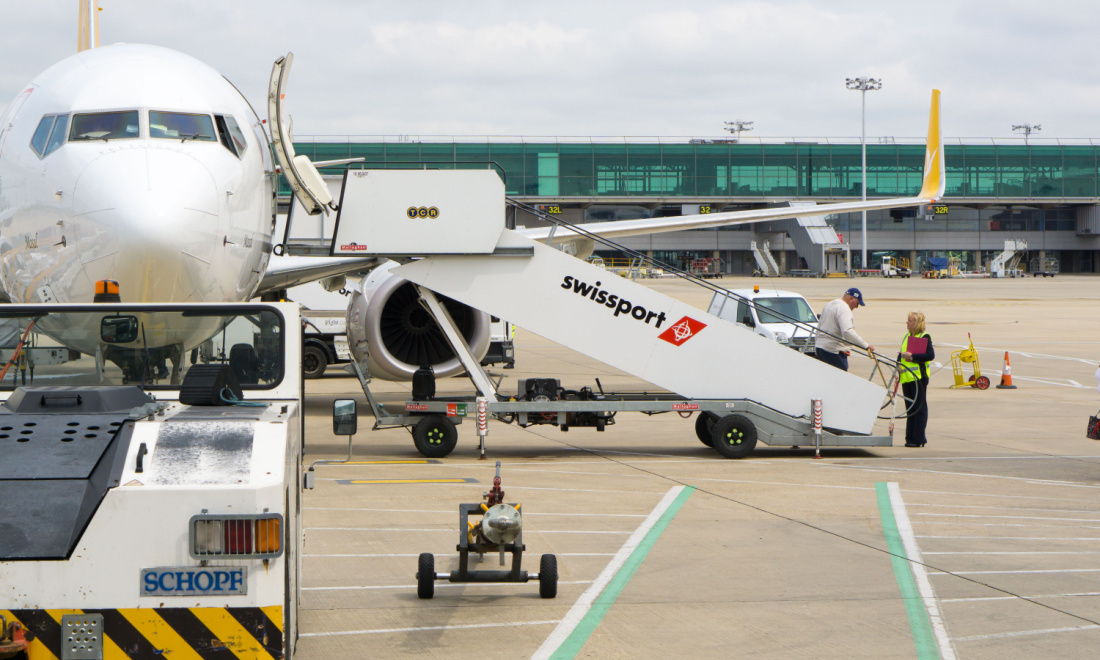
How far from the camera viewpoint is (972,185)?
9438 cm

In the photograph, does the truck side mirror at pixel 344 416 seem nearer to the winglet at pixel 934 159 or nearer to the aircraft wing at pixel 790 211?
the aircraft wing at pixel 790 211

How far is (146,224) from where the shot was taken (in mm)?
9531

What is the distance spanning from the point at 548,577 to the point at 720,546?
6.97ft

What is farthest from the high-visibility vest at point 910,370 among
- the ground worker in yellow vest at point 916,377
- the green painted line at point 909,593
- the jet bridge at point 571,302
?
the green painted line at point 909,593

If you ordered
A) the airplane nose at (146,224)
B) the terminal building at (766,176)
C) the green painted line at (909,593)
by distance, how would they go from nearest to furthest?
the green painted line at (909,593) < the airplane nose at (146,224) < the terminal building at (766,176)

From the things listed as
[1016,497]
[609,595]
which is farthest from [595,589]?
[1016,497]

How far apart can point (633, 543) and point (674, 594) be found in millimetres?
1533

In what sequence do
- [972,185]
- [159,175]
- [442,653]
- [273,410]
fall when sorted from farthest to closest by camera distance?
[972,185] → [159,175] → [442,653] → [273,410]

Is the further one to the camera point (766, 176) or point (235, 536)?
point (766, 176)

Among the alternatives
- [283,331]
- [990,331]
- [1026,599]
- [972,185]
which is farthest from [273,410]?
[972,185]

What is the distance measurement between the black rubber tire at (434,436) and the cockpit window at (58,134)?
5.29 metres

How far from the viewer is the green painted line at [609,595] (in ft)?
21.3

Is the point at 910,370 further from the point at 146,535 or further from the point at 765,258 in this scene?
the point at 765,258

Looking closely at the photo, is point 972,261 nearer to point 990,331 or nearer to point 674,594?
point 990,331
